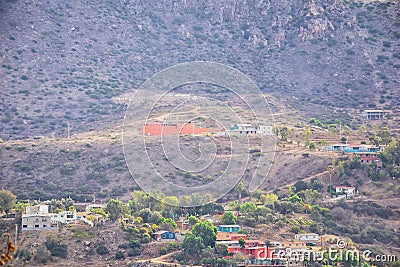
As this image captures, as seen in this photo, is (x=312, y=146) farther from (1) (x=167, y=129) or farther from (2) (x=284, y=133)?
(1) (x=167, y=129)

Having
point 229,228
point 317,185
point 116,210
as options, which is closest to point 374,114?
point 317,185

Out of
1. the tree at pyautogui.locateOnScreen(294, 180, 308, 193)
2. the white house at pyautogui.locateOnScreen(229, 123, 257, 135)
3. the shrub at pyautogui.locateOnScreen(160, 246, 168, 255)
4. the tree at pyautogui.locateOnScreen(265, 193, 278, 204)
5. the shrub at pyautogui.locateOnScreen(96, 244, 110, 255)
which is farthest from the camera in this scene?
the white house at pyautogui.locateOnScreen(229, 123, 257, 135)

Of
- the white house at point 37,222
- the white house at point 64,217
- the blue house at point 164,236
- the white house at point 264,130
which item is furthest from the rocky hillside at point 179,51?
the white house at point 37,222

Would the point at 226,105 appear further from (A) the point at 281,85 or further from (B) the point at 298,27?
(B) the point at 298,27

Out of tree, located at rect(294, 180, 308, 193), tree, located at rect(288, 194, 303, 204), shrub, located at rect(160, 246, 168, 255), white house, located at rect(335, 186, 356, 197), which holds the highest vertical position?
tree, located at rect(294, 180, 308, 193)

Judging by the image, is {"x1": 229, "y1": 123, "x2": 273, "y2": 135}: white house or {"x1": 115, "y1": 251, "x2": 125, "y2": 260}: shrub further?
{"x1": 229, "y1": 123, "x2": 273, "y2": 135}: white house

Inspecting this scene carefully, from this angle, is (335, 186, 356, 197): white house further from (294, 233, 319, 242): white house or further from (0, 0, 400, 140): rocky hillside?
(0, 0, 400, 140): rocky hillside

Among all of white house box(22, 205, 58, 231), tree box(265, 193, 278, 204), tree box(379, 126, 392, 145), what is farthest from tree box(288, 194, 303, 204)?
white house box(22, 205, 58, 231)
